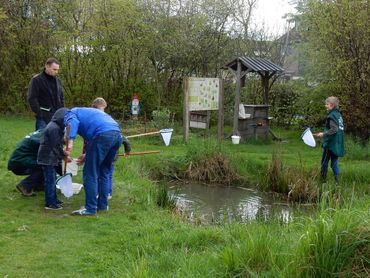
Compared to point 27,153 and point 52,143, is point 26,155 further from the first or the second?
point 52,143

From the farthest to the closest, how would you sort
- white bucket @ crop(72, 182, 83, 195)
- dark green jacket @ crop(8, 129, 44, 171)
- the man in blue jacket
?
1. white bucket @ crop(72, 182, 83, 195)
2. dark green jacket @ crop(8, 129, 44, 171)
3. the man in blue jacket

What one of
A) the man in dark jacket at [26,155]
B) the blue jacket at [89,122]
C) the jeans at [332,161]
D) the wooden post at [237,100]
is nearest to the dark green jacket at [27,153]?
the man in dark jacket at [26,155]

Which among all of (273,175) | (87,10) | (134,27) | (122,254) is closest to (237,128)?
(273,175)

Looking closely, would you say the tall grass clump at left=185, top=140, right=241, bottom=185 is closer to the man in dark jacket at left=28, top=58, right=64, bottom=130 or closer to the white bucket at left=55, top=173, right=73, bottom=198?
the man in dark jacket at left=28, top=58, right=64, bottom=130

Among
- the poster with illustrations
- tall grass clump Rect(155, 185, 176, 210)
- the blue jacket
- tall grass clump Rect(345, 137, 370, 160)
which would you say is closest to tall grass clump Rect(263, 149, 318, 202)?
tall grass clump Rect(345, 137, 370, 160)

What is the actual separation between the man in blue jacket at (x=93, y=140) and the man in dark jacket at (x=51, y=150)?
0.19 m

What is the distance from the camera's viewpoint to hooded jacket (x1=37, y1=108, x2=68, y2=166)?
606 centimetres

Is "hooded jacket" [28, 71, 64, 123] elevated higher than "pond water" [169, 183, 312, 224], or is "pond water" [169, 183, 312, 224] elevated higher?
"hooded jacket" [28, 71, 64, 123]

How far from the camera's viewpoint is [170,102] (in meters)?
16.8

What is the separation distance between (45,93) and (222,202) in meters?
3.31

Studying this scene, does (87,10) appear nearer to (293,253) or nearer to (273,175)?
(273,175)

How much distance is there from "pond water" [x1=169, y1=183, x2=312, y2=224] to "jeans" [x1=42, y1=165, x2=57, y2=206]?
5.82 feet

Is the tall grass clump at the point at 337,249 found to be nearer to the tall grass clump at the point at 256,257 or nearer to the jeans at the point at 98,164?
the tall grass clump at the point at 256,257

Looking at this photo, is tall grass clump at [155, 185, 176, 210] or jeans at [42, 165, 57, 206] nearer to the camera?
jeans at [42, 165, 57, 206]
